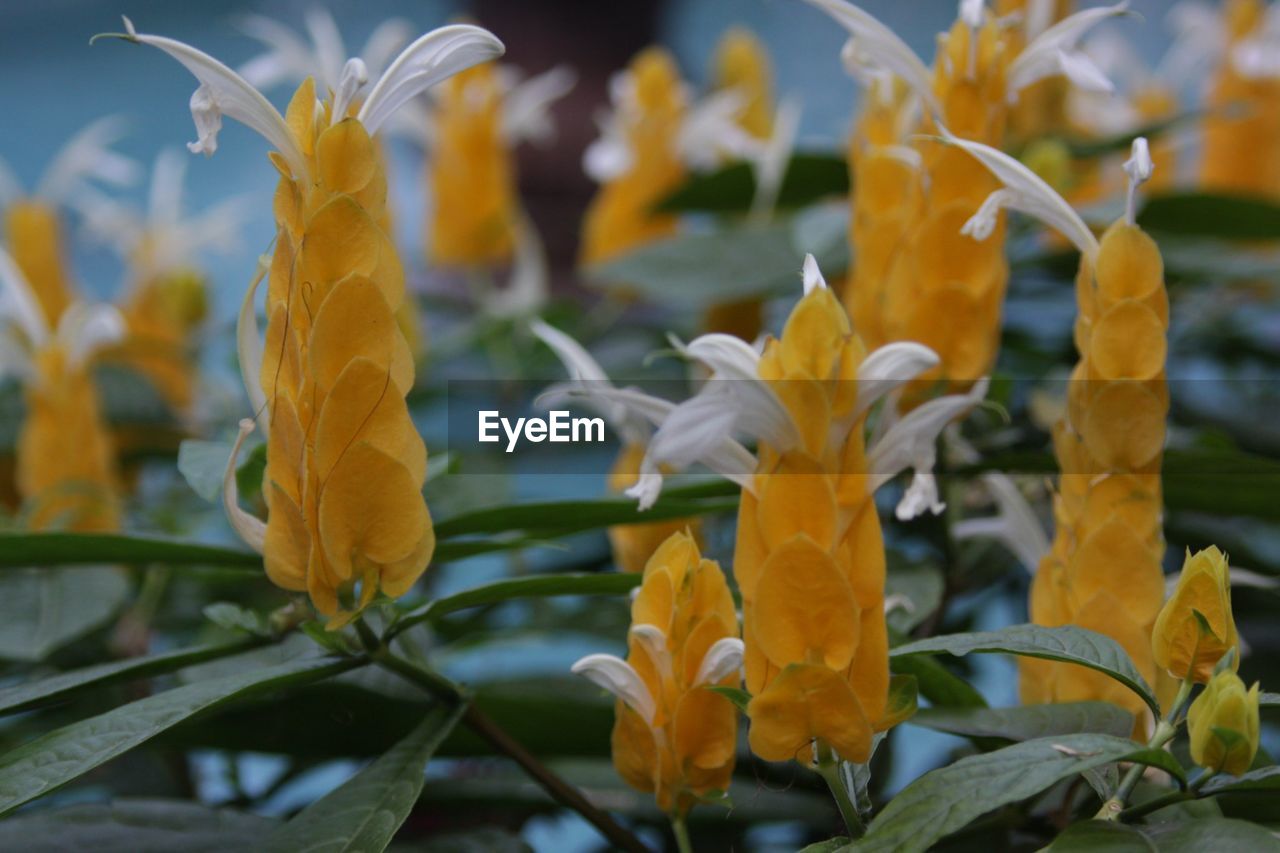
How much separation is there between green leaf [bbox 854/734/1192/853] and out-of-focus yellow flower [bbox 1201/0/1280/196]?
29.3 inches

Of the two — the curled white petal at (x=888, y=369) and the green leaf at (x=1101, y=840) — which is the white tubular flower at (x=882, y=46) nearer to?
the curled white petal at (x=888, y=369)

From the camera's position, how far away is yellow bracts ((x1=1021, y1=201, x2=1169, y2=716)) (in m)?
0.39

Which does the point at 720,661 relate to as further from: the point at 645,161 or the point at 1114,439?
the point at 645,161

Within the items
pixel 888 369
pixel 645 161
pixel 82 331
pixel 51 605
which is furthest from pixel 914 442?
pixel 645 161

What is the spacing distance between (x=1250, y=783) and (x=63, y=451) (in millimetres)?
603

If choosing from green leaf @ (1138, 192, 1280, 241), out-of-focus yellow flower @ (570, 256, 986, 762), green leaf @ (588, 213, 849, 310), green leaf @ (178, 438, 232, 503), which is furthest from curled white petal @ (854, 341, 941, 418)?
green leaf @ (1138, 192, 1280, 241)

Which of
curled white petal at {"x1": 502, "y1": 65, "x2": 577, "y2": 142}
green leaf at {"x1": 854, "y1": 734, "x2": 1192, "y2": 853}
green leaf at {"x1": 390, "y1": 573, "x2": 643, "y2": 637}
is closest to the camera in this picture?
green leaf at {"x1": 854, "y1": 734, "x2": 1192, "y2": 853}

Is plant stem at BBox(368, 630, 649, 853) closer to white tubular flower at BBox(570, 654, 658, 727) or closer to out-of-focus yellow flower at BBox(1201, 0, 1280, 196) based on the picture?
white tubular flower at BBox(570, 654, 658, 727)

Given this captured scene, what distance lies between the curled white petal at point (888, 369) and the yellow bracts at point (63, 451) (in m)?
0.50

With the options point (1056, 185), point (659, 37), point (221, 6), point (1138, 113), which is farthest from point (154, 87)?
point (1056, 185)

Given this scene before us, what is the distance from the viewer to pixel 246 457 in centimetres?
47

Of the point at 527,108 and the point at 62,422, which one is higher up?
the point at 527,108

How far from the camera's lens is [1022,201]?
1.42 feet

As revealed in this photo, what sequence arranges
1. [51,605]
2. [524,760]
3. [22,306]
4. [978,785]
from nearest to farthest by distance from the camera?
[978,785] < [524,760] < [51,605] < [22,306]
